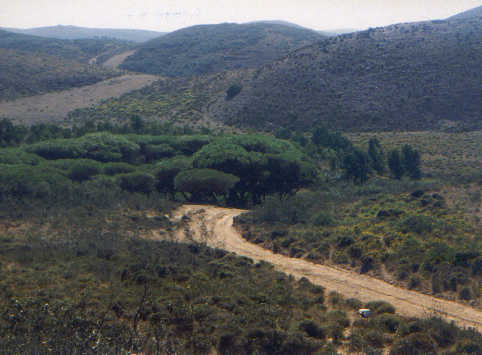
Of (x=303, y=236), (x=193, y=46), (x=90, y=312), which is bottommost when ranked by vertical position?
(x=303, y=236)

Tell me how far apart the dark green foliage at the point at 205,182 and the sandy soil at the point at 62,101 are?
40.6 metres

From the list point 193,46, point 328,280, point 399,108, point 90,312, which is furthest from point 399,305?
point 193,46

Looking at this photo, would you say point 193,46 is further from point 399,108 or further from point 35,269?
point 35,269

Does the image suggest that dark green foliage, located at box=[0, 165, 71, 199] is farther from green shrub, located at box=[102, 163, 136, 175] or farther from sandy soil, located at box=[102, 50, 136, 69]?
sandy soil, located at box=[102, 50, 136, 69]

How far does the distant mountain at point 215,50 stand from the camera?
12025 cm

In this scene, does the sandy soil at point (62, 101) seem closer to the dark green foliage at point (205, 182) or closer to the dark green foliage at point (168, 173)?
the dark green foliage at point (168, 173)

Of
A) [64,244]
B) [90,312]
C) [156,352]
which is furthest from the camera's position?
[64,244]

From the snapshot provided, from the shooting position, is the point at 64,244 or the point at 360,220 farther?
the point at 360,220

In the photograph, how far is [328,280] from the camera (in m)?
17.4

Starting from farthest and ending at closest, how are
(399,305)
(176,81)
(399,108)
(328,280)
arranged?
(176,81) → (399,108) → (328,280) → (399,305)

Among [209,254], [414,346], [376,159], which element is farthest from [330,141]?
[414,346]

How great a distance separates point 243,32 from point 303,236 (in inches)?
5616

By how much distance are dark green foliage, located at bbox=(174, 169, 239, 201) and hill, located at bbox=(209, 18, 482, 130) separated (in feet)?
99.2

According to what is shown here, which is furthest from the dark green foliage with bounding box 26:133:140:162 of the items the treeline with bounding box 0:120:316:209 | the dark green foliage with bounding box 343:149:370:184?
the dark green foliage with bounding box 343:149:370:184
